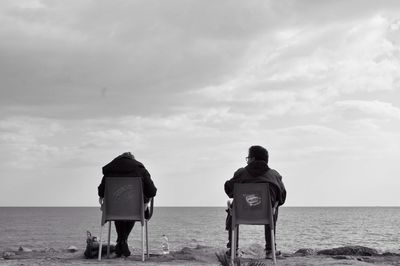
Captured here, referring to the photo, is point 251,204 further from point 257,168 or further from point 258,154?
point 258,154

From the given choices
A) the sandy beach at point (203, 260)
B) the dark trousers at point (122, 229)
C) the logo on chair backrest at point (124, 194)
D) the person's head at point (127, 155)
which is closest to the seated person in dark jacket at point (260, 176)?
the sandy beach at point (203, 260)

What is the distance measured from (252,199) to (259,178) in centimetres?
48

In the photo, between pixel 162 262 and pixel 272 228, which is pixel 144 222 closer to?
pixel 162 262

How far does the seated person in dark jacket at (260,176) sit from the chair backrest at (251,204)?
27 centimetres

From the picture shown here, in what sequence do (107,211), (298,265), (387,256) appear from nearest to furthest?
(298,265) → (107,211) → (387,256)

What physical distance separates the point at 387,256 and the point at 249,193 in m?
3.27

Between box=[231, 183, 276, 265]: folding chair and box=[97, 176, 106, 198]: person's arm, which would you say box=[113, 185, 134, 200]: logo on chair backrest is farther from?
box=[231, 183, 276, 265]: folding chair

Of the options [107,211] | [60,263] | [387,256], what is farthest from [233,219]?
[387,256]

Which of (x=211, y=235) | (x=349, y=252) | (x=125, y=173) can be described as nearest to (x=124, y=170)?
(x=125, y=173)

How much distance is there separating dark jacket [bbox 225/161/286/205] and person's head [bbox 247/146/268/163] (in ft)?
0.31

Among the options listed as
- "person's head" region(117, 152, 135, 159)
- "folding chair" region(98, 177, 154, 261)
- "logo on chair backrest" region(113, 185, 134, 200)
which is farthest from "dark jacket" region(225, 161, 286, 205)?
"person's head" region(117, 152, 135, 159)

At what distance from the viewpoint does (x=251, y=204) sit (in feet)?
26.9

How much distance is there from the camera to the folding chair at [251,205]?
8.17 meters

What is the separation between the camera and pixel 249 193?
824 cm
